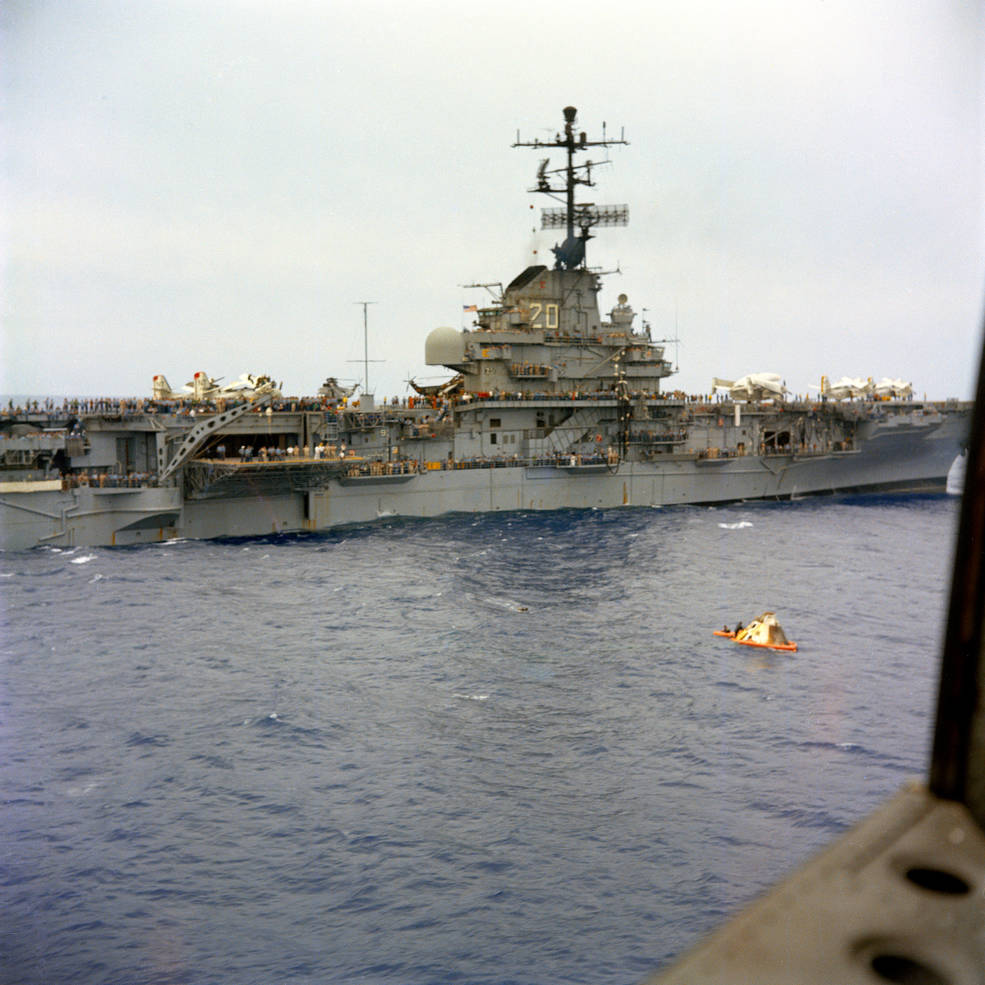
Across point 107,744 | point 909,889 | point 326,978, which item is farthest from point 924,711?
point 909,889

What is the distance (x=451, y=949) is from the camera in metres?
12.7

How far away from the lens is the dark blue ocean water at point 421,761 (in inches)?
514

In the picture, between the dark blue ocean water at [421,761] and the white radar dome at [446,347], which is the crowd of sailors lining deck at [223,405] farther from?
the dark blue ocean water at [421,761]

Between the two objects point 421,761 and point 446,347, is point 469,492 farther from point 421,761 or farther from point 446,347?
point 421,761

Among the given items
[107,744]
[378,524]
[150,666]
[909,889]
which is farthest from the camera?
[378,524]

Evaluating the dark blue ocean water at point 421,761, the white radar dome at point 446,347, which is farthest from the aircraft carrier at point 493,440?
the dark blue ocean water at point 421,761

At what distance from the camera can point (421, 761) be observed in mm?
18422

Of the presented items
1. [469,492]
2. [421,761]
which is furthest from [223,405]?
[421,761]

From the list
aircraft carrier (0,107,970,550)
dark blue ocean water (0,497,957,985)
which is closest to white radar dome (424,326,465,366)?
aircraft carrier (0,107,970,550)

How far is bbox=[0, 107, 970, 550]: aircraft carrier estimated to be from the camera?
41.4 m

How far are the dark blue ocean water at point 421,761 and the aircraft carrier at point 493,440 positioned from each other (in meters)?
7.01

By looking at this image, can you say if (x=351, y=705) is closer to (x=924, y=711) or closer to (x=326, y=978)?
(x=326, y=978)

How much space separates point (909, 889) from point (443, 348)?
52.5 meters

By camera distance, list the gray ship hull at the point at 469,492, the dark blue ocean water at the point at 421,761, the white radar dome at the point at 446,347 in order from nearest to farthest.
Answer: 1. the dark blue ocean water at the point at 421,761
2. the gray ship hull at the point at 469,492
3. the white radar dome at the point at 446,347
